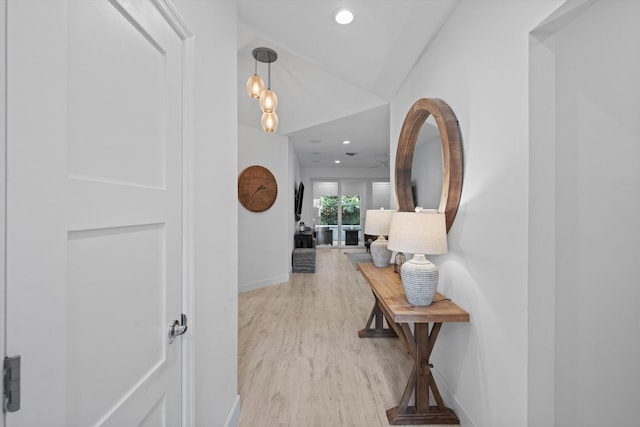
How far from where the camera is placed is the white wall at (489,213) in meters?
1.19

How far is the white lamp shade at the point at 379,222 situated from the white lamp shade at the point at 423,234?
1.00 m

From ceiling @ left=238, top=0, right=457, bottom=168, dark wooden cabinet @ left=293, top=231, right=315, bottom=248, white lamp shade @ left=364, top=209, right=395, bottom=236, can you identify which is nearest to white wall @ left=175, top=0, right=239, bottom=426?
ceiling @ left=238, top=0, right=457, bottom=168

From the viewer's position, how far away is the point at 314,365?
2.36m

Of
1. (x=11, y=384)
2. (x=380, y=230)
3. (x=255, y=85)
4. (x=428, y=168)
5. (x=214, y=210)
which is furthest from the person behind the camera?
(x=380, y=230)

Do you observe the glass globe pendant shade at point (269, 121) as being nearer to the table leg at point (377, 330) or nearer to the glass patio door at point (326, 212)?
the table leg at point (377, 330)

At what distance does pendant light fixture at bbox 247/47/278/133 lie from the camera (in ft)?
8.14

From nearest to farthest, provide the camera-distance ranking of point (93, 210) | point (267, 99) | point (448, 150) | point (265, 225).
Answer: point (93, 210) → point (448, 150) → point (267, 99) → point (265, 225)

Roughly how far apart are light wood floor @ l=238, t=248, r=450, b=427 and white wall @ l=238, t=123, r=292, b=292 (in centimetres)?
60

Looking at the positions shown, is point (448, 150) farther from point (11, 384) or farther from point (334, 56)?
point (11, 384)

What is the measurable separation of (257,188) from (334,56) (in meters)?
2.57

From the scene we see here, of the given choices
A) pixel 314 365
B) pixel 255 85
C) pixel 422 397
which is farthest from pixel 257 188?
pixel 422 397

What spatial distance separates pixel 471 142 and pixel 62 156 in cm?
168

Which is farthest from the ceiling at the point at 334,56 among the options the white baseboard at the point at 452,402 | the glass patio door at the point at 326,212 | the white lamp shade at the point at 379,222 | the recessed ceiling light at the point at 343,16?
the glass patio door at the point at 326,212

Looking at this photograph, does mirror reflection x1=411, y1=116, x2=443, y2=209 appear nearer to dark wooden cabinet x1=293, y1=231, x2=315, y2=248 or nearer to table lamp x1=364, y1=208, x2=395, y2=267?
table lamp x1=364, y1=208, x2=395, y2=267
